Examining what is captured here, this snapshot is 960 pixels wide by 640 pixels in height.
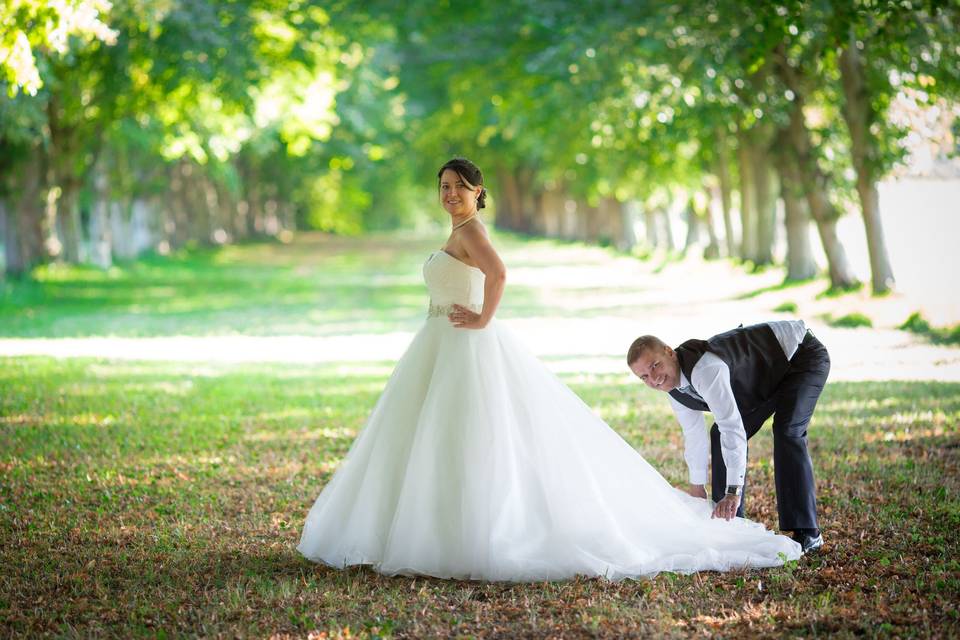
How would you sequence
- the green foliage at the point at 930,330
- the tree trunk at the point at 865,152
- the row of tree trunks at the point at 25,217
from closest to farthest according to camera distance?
the green foliage at the point at 930,330 → the tree trunk at the point at 865,152 → the row of tree trunks at the point at 25,217

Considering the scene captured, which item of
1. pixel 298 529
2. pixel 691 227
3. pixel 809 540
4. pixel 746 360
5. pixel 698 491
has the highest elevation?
pixel 691 227

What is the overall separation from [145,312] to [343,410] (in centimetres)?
1339

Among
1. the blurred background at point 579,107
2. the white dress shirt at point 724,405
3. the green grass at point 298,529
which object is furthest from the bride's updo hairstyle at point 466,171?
the blurred background at point 579,107

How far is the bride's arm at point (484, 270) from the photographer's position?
654 cm

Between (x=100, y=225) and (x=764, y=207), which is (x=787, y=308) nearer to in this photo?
(x=764, y=207)

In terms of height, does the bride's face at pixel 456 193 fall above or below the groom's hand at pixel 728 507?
above

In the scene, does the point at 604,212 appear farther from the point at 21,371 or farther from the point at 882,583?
the point at 882,583

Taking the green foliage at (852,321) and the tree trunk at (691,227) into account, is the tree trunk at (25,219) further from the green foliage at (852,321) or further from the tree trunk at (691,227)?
the tree trunk at (691,227)

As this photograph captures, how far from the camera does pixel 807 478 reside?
6.60 m

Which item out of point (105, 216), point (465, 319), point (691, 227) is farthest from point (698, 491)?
point (691, 227)

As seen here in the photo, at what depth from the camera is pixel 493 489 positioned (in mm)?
6219

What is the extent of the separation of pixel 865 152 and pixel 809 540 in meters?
15.4

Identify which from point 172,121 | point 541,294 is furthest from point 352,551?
point 172,121

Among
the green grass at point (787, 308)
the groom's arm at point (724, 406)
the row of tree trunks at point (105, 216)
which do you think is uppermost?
the row of tree trunks at point (105, 216)
